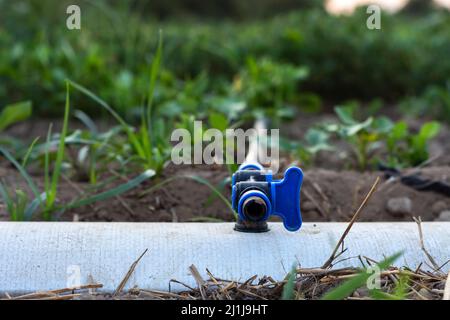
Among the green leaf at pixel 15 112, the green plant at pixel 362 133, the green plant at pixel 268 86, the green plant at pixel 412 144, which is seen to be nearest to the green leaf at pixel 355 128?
the green plant at pixel 362 133

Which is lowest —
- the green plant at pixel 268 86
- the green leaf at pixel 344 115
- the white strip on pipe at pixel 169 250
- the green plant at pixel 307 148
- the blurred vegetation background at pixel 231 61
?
the white strip on pipe at pixel 169 250

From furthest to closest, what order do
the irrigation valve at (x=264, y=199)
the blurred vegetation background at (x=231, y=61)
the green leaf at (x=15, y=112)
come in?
1. the blurred vegetation background at (x=231, y=61)
2. the green leaf at (x=15, y=112)
3. the irrigation valve at (x=264, y=199)

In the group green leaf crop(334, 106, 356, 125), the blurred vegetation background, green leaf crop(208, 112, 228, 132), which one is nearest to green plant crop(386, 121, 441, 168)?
green leaf crop(334, 106, 356, 125)

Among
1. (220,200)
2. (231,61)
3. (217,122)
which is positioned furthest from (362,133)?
(231,61)

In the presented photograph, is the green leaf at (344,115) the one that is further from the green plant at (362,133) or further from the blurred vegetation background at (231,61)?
the blurred vegetation background at (231,61)

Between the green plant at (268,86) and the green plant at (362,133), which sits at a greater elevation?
the green plant at (268,86)

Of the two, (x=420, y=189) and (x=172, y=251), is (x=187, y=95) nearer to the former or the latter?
(x=420, y=189)
